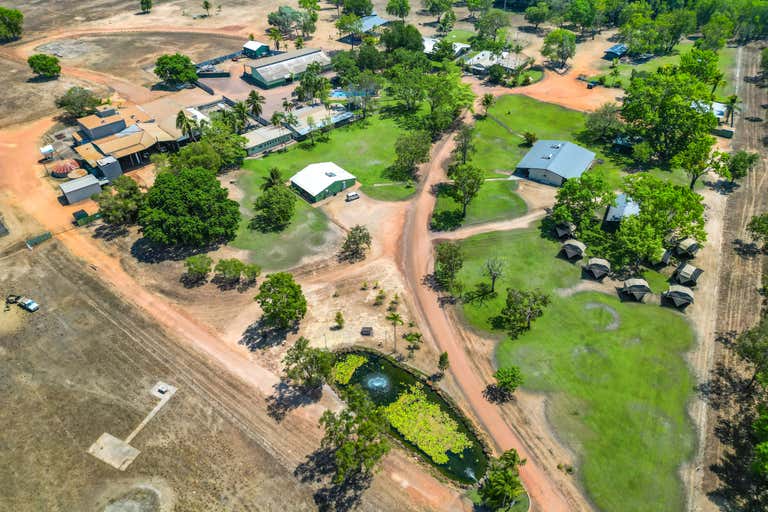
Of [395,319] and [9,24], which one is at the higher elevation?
[9,24]

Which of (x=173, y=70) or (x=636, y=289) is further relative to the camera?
(x=173, y=70)

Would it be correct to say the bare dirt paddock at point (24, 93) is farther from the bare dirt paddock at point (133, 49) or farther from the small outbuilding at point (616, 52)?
the small outbuilding at point (616, 52)

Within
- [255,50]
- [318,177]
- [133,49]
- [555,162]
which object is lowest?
[318,177]

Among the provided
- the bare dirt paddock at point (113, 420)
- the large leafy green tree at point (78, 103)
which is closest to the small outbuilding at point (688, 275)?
the bare dirt paddock at point (113, 420)

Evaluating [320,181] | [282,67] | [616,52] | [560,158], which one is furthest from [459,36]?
[320,181]

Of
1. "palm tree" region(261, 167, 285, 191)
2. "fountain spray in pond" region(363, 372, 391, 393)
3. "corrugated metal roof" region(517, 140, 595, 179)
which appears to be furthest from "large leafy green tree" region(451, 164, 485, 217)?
"fountain spray in pond" region(363, 372, 391, 393)

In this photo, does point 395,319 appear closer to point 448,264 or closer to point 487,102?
point 448,264

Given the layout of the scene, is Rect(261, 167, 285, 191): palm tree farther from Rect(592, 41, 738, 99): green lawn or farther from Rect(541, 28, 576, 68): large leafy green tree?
Rect(592, 41, 738, 99): green lawn

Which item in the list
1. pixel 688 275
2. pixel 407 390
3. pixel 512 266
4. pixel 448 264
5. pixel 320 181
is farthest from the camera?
pixel 320 181
